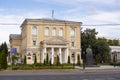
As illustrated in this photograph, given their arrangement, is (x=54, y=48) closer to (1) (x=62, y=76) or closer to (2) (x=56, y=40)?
(2) (x=56, y=40)

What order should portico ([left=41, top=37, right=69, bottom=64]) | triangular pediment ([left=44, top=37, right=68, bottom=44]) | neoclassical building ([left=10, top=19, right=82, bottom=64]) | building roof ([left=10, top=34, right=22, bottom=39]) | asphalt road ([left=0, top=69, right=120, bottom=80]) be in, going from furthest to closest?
building roof ([left=10, top=34, right=22, bottom=39]), neoclassical building ([left=10, top=19, right=82, bottom=64]), triangular pediment ([left=44, top=37, right=68, bottom=44]), portico ([left=41, top=37, right=69, bottom=64]), asphalt road ([left=0, top=69, right=120, bottom=80])

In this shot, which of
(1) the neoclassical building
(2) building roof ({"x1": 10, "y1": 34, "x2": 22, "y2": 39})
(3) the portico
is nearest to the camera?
(3) the portico

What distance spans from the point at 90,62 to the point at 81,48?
46.0 m

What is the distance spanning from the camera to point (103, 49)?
110125 millimetres

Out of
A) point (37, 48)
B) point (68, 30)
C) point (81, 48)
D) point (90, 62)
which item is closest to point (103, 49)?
point (81, 48)

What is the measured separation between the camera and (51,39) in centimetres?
9825

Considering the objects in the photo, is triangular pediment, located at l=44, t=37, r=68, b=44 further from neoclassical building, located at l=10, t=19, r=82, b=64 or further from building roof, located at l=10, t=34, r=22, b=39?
building roof, located at l=10, t=34, r=22, b=39

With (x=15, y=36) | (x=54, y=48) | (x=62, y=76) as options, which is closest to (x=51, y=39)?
(x=54, y=48)

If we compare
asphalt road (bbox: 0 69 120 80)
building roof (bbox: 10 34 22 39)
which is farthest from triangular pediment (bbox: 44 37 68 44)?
asphalt road (bbox: 0 69 120 80)

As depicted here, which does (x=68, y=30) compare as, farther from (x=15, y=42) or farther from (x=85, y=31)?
(x=15, y=42)

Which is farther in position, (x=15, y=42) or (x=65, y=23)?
(x=15, y=42)

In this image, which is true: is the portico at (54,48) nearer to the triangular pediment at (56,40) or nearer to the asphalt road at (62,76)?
the triangular pediment at (56,40)

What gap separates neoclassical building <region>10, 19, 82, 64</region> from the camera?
98.2 m

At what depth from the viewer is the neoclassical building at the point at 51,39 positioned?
98.2 m
